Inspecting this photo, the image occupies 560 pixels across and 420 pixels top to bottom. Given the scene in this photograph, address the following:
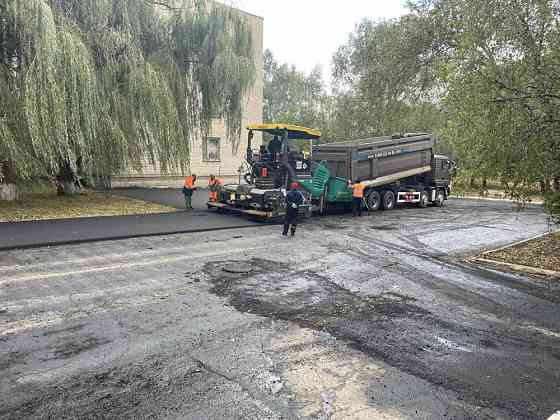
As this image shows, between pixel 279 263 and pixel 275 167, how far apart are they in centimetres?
604

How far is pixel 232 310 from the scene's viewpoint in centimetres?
596

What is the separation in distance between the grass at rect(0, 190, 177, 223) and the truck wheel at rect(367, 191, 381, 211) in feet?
25.7

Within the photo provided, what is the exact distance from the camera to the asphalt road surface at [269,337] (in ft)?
12.1

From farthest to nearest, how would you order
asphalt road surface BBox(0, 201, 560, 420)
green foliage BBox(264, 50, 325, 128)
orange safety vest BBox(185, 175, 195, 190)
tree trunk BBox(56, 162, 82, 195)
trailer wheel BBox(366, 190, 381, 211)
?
green foliage BBox(264, 50, 325, 128) → trailer wheel BBox(366, 190, 381, 211) → tree trunk BBox(56, 162, 82, 195) → orange safety vest BBox(185, 175, 195, 190) → asphalt road surface BBox(0, 201, 560, 420)

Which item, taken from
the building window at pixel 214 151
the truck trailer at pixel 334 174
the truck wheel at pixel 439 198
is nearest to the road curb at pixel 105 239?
the truck trailer at pixel 334 174

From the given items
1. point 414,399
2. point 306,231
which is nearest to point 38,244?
point 306,231

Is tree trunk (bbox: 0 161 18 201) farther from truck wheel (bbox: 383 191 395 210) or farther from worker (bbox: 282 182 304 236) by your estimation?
truck wheel (bbox: 383 191 395 210)

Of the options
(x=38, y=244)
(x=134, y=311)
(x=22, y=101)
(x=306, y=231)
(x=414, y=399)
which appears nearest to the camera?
(x=414, y=399)

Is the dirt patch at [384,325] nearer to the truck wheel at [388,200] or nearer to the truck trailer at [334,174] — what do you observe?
the truck trailer at [334,174]

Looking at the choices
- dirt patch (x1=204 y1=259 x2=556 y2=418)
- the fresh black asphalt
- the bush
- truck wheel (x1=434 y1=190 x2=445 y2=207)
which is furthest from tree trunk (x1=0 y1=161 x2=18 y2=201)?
truck wheel (x1=434 y1=190 x2=445 y2=207)

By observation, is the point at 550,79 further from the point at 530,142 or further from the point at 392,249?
the point at 392,249

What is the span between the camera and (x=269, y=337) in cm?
506

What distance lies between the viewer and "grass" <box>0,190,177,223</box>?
Result: 1331 centimetres

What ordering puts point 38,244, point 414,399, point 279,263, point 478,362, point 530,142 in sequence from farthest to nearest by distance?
point 38,244
point 279,263
point 530,142
point 478,362
point 414,399
